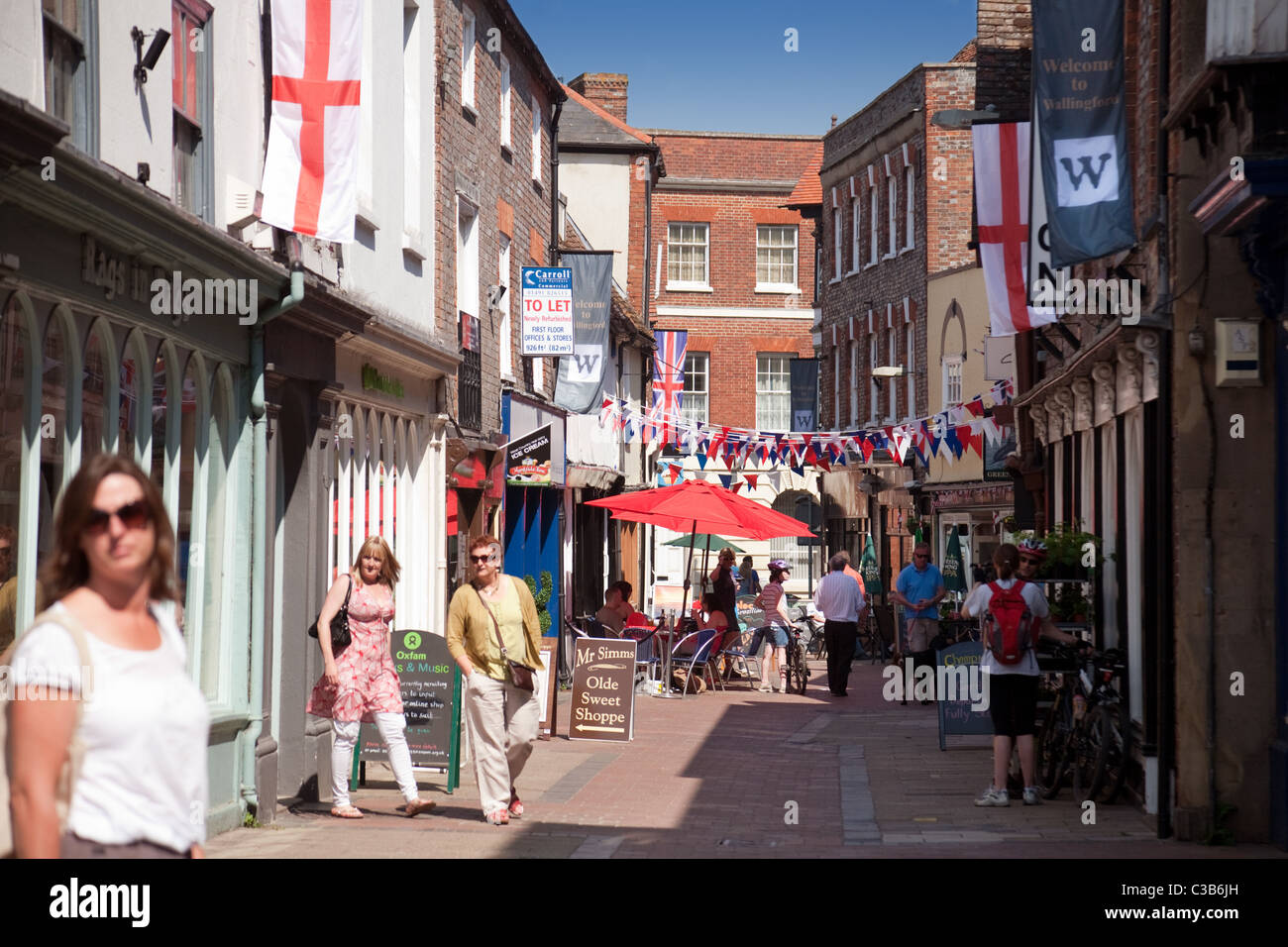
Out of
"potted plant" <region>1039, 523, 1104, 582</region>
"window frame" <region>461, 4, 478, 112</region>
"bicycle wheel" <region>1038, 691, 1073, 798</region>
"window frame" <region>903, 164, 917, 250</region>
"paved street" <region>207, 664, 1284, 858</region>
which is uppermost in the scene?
"window frame" <region>903, 164, 917, 250</region>

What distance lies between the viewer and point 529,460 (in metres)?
20.4

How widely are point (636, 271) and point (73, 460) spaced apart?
31853mm

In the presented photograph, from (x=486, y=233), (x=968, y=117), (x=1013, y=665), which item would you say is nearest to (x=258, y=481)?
(x=1013, y=665)

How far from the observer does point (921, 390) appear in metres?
35.0

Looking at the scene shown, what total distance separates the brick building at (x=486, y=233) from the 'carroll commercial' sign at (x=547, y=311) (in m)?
0.32

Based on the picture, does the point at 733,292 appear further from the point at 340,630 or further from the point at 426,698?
the point at 340,630

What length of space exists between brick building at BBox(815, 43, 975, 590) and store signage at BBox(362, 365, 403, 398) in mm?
18147

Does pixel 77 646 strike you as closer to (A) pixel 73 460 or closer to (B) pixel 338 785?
(A) pixel 73 460

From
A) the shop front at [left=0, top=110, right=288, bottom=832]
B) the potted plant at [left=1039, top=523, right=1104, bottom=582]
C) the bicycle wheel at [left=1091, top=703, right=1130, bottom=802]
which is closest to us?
the shop front at [left=0, top=110, right=288, bottom=832]

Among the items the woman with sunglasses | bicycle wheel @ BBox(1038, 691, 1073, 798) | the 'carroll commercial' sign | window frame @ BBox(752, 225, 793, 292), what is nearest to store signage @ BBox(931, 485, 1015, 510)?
the 'carroll commercial' sign

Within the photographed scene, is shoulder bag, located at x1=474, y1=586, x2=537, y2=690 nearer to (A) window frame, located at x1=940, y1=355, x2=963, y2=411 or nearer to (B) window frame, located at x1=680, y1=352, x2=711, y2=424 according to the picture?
(A) window frame, located at x1=940, y1=355, x2=963, y2=411

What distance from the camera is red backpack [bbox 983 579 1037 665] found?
11.7 meters
